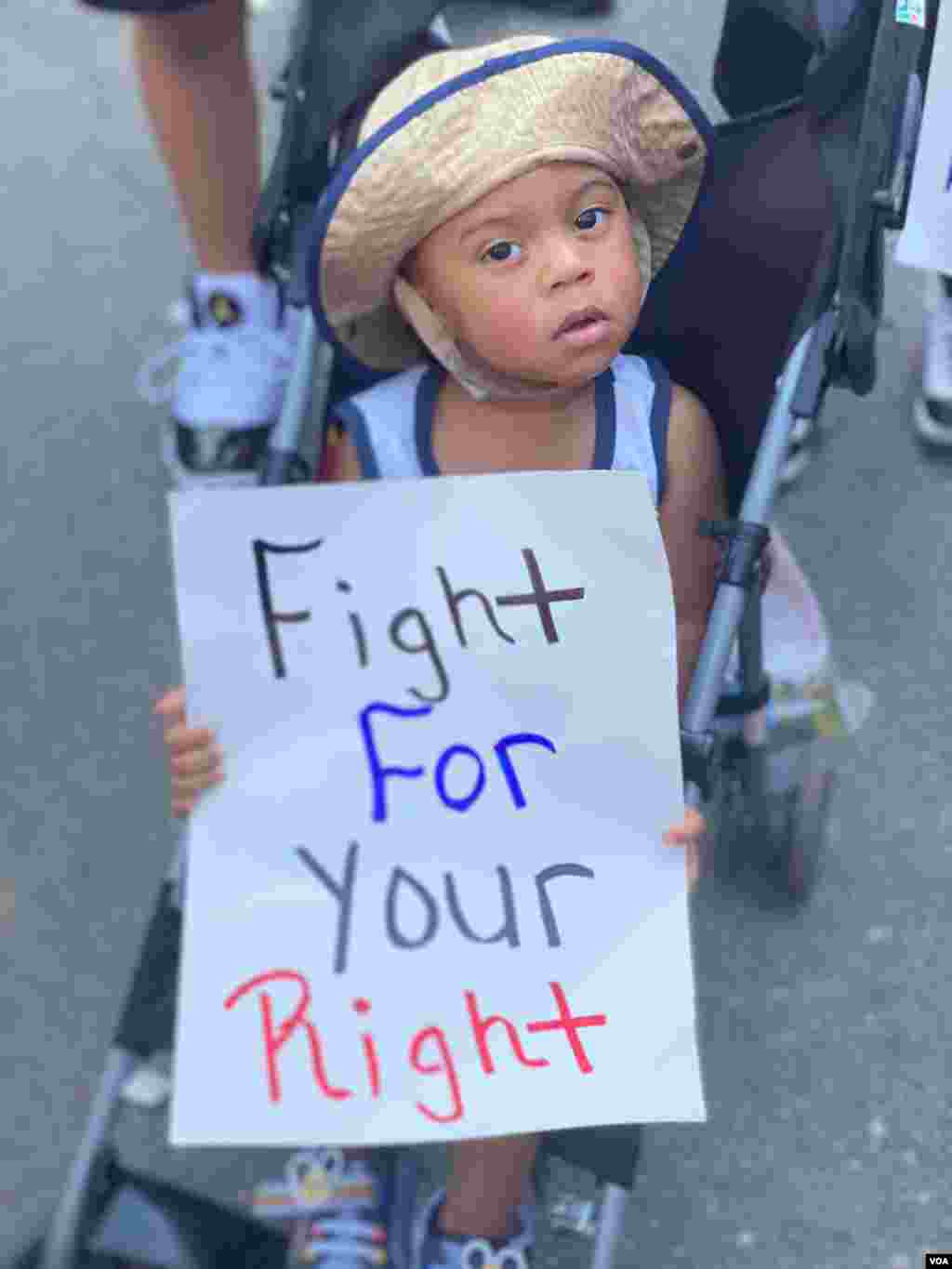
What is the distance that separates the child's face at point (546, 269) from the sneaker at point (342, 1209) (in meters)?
0.84

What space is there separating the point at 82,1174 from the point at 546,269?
0.85 meters

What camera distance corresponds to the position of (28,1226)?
5.32 ft

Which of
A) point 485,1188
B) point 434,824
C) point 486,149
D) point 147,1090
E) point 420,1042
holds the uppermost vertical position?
point 486,149

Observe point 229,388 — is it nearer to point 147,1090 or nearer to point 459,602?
point 147,1090

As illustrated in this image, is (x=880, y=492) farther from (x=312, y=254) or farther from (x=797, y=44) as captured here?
(x=312, y=254)

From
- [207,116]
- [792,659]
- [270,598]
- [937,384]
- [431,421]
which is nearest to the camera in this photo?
[270,598]

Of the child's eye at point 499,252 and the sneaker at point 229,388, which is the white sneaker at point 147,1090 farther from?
the child's eye at point 499,252

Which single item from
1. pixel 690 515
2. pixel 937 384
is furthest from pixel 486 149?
pixel 937 384

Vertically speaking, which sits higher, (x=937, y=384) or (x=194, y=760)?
(x=194, y=760)

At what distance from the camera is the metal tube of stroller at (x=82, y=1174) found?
1315 millimetres

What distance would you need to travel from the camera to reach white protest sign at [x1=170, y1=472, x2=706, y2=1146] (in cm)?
110

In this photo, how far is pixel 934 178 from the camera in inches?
47.1

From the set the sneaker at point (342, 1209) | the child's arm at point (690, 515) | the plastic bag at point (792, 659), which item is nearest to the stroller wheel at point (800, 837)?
the plastic bag at point (792, 659)

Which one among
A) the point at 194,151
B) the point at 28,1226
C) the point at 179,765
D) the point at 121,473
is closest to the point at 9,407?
the point at 121,473
